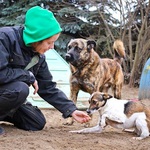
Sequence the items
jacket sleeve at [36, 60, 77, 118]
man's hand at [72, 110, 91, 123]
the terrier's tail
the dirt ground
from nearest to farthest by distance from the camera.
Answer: the dirt ground, man's hand at [72, 110, 91, 123], jacket sleeve at [36, 60, 77, 118], the terrier's tail

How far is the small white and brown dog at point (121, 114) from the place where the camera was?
3859 millimetres

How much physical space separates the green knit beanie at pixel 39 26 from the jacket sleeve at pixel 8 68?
0.56 feet

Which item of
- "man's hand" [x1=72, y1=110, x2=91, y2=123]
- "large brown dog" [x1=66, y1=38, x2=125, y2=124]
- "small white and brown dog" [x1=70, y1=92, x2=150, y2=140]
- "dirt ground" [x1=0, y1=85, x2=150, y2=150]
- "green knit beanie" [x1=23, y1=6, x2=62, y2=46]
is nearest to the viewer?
"dirt ground" [x1=0, y1=85, x2=150, y2=150]

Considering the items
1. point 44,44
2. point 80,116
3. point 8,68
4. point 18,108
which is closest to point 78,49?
point 18,108

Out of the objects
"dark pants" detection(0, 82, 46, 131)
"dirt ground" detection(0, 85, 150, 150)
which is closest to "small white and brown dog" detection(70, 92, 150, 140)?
"dirt ground" detection(0, 85, 150, 150)

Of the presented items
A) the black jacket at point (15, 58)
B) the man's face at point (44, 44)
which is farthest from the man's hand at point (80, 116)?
the man's face at point (44, 44)

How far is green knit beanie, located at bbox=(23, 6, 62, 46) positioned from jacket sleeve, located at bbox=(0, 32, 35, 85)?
0.17 metres

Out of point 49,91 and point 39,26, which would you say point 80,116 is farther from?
point 39,26

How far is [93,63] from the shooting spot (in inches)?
207

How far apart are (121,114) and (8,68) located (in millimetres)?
1354

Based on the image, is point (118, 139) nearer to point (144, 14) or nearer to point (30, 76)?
point (30, 76)

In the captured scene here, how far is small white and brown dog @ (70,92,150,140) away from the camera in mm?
3859

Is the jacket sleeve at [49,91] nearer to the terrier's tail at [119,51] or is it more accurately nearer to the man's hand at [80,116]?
the man's hand at [80,116]

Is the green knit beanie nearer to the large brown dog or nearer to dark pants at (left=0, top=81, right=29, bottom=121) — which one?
dark pants at (left=0, top=81, right=29, bottom=121)
